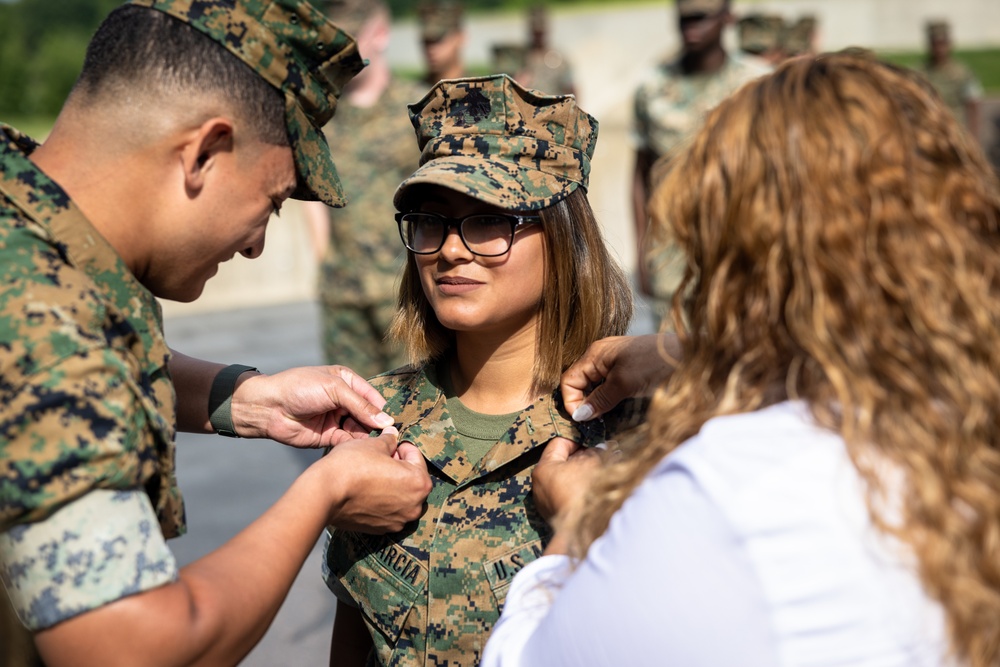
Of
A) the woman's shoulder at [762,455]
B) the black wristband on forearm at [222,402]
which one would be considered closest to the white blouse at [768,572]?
the woman's shoulder at [762,455]

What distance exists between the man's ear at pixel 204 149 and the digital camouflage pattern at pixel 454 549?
794 millimetres

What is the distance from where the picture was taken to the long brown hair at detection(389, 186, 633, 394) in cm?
241

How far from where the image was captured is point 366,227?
223 inches

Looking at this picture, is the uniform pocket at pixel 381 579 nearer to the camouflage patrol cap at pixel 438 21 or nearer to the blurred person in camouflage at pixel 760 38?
the camouflage patrol cap at pixel 438 21

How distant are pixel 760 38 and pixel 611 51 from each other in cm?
1262

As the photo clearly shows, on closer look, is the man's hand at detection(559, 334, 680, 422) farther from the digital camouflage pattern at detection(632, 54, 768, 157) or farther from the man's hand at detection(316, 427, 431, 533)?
the digital camouflage pattern at detection(632, 54, 768, 157)

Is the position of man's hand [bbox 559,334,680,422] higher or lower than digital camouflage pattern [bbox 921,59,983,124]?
higher

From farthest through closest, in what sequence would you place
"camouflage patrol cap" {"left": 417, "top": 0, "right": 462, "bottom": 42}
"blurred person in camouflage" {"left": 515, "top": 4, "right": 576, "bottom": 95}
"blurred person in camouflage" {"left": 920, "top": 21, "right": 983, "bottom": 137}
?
"blurred person in camouflage" {"left": 920, "top": 21, "right": 983, "bottom": 137}
"blurred person in camouflage" {"left": 515, "top": 4, "right": 576, "bottom": 95}
"camouflage patrol cap" {"left": 417, "top": 0, "right": 462, "bottom": 42}

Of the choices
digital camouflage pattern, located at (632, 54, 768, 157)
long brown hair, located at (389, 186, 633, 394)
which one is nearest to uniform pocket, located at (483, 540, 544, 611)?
long brown hair, located at (389, 186, 633, 394)

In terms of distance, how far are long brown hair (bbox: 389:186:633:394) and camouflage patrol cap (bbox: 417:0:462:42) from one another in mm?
5002

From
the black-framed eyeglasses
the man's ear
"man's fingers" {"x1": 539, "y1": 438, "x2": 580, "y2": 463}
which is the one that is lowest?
"man's fingers" {"x1": 539, "y1": 438, "x2": 580, "y2": 463}

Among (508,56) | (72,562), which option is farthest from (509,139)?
(508,56)

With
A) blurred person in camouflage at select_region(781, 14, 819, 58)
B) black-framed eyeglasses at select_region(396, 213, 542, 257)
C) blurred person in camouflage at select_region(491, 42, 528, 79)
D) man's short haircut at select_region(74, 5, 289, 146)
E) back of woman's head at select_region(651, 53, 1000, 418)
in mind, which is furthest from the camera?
blurred person in camouflage at select_region(491, 42, 528, 79)

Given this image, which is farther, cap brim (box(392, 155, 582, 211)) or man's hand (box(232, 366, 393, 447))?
man's hand (box(232, 366, 393, 447))
